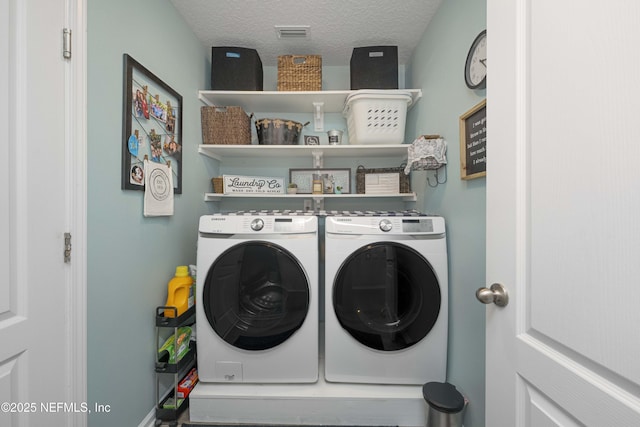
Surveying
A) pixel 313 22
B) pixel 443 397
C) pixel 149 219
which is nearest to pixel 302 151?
pixel 313 22

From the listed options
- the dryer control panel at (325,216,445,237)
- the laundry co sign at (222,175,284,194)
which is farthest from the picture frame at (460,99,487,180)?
the laundry co sign at (222,175,284,194)

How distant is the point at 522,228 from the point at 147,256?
1550mm

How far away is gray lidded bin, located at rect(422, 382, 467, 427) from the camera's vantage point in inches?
42.2

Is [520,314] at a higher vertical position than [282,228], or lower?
lower

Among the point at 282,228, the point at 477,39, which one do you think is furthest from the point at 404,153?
the point at 282,228

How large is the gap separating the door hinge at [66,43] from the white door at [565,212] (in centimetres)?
141

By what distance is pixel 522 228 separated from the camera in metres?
0.58

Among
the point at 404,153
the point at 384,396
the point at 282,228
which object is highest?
the point at 404,153

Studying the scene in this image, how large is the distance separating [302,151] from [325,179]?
311mm

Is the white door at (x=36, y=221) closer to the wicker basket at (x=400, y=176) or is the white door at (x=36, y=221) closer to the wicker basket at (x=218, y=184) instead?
the wicker basket at (x=218, y=184)

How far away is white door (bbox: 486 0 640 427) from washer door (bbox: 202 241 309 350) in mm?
875

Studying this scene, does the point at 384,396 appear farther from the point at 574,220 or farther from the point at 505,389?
the point at 574,220

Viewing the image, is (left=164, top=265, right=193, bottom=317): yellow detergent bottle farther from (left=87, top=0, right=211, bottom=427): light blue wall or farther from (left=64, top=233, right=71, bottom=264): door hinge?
(left=64, top=233, right=71, bottom=264): door hinge

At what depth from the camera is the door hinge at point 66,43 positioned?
32.9 inches
